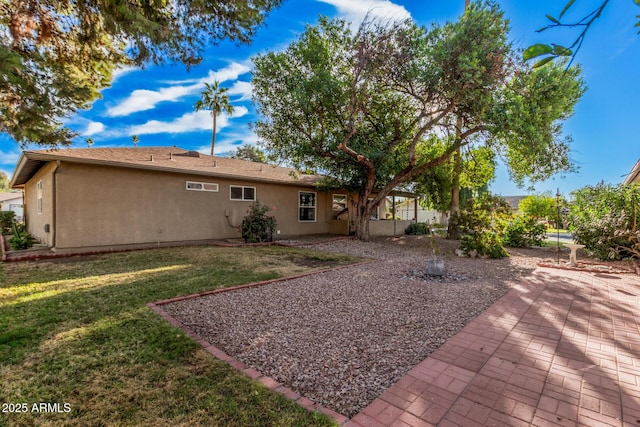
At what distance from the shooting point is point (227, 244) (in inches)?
410

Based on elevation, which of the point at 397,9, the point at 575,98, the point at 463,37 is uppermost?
the point at 397,9

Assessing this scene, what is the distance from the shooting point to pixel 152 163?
959cm

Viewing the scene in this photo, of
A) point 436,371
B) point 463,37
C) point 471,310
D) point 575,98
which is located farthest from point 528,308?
point 575,98

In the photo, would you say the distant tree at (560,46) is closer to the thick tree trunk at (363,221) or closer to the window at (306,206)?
the thick tree trunk at (363,221)

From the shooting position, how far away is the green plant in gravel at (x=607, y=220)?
8.06 metres

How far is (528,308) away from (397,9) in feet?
30.9

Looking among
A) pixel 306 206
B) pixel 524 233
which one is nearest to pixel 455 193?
pixel 524 233

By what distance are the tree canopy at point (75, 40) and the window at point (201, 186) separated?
457 centimetres

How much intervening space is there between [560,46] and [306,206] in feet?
45.4

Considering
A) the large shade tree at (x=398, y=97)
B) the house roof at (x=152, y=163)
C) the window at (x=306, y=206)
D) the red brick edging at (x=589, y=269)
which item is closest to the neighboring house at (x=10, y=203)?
the house roof at (x=152, y=163)

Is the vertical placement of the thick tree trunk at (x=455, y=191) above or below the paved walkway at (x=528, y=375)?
above

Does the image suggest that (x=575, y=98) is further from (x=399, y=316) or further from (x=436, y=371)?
(x=436, y=371)

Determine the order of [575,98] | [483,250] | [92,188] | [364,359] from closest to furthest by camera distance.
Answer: [364,359]
[92,188]
[483,250]
[575,98]

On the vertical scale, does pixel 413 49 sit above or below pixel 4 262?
above
